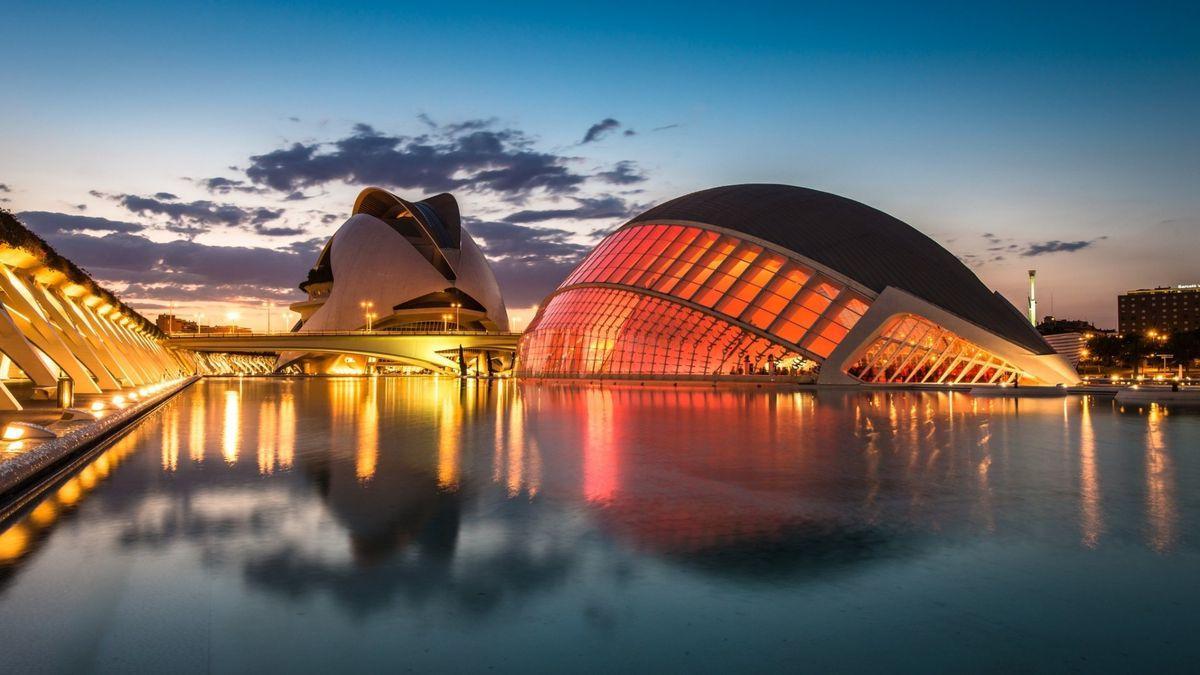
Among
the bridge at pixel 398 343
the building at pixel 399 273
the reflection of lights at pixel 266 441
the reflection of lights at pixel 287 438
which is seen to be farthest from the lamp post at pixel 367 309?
the reflection of lights at pixel 266 441

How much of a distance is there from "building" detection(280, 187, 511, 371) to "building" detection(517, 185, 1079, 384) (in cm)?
5400

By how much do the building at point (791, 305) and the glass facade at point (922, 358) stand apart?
0.06 m

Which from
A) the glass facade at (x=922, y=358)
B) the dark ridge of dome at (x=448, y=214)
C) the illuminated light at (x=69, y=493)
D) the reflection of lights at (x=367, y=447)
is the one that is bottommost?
the illuminated light at (x=69, y=493)

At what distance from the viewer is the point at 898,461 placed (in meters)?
12.0

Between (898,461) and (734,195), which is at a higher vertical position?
(734,195)

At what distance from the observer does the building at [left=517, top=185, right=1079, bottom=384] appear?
40.5m

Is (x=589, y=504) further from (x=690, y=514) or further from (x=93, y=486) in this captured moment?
(x=93, y=486)

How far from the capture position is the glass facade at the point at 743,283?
40.6 meters

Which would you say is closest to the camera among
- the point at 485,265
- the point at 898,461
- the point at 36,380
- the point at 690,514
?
the point at 690,514

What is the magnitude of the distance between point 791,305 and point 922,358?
6499 mm

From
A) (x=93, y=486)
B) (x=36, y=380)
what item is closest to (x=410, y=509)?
(x=93, y=486)

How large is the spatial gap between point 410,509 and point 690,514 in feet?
8.40

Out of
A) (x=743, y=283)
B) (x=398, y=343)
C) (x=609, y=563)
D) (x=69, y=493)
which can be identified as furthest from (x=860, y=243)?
(x=398, y=343)

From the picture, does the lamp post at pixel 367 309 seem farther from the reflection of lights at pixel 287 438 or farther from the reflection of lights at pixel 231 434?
the reflection of lights at pixel 287 438
